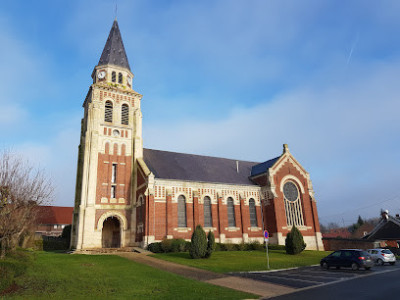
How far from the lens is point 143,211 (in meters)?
33.2

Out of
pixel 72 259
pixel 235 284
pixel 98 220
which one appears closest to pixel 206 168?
pixel 98 220

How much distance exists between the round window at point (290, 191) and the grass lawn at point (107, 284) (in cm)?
2690

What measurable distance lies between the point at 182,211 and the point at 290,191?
1683 cm

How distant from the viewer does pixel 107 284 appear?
589 inches

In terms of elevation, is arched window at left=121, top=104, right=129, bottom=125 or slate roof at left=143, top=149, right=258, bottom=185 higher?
arched window at left=121, top=104, right=129, bottom=125

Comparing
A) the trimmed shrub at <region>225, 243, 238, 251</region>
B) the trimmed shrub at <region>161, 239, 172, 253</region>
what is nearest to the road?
the trimmed shrub at <region>161, 239, 172, 253</region>

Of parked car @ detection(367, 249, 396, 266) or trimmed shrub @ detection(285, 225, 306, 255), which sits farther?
trimmed shrub @ detection(285, 225, 306, 255)

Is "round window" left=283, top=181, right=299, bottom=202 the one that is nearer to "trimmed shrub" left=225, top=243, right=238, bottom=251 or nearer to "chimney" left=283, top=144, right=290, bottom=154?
"chimney" left=283, top=144, right=290, bottom=154

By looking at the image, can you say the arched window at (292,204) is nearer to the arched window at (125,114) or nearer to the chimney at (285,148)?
the chimney at (285,148)

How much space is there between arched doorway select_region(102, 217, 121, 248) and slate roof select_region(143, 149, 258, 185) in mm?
8391

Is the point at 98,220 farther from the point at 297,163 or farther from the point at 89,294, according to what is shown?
the point at 297,163

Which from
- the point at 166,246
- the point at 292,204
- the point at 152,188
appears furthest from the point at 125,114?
the point at 292,204

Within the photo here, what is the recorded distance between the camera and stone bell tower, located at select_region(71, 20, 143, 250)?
33.0 m

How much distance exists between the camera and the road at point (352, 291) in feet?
39.1
